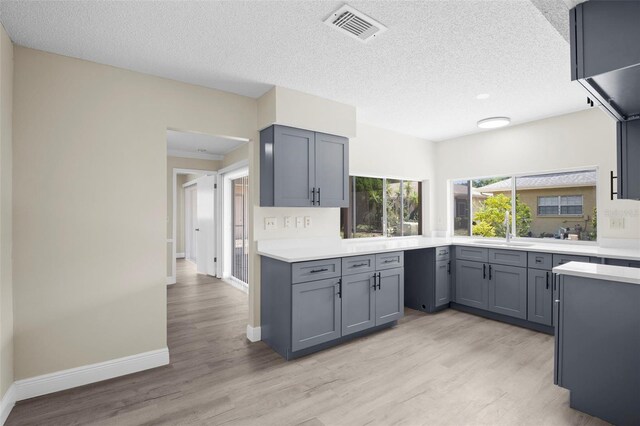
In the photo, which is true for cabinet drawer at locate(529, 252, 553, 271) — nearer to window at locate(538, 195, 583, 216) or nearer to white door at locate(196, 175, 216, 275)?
window at locate(538, 195, 583, 216)

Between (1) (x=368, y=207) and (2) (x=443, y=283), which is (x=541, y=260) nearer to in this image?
(2) (x=443, y=283)

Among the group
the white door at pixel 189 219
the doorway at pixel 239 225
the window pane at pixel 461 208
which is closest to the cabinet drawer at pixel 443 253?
the window pane at pixel 461 208

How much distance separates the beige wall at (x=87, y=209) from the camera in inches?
92.4

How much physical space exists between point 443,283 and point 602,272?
2257 millimetres

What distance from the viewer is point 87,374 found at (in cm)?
251

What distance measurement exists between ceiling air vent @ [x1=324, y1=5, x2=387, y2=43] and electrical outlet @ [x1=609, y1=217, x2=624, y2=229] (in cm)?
344

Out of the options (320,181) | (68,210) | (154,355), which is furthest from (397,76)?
(154,355)

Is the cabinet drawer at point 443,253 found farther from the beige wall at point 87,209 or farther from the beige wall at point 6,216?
the beige wall at point 6,216

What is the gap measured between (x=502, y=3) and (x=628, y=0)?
2.42 feet

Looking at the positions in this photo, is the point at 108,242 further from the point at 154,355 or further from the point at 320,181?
the point at 320,181

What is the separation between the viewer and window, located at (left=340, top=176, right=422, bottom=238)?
453cm

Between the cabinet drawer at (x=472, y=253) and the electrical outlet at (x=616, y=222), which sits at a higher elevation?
the electrical outlet at (x=616, y=222)

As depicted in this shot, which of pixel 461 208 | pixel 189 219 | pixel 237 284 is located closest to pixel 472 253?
pixel 461 208

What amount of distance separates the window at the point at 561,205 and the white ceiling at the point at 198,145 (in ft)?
13.6
